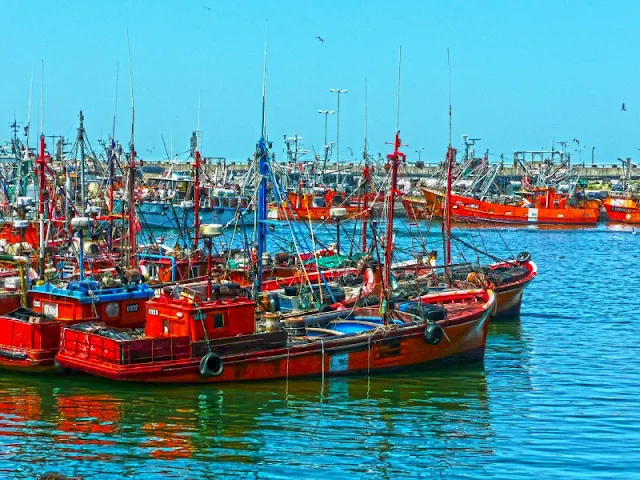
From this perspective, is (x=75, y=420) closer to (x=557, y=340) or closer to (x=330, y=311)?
(x=330, y=311)

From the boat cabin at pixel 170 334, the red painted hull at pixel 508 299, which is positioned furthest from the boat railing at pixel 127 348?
the red painted hull at pixel 508 299

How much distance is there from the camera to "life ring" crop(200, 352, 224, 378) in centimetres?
→ 2614

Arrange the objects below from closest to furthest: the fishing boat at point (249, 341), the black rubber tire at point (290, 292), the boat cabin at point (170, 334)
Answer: the boat cabin at point (170, 334)
the fishing boat at point (249, 341)
the black rubber tire at point (290, 292)

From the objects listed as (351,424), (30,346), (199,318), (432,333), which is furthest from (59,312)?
(432,333)

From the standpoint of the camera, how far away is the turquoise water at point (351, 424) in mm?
20812

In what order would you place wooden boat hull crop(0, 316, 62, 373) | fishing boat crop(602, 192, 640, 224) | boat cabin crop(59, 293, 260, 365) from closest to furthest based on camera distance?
boat cabin crop(59, 293, 260, 365)
wooden boat hull crop(0, 316, 62, 373)
fishing boat crop(602, 192, 640, 224)

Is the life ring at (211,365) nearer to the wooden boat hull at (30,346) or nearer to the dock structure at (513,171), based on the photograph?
the wooden boat hull at (30,346)

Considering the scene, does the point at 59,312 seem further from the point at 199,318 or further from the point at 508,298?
the point at 508,298

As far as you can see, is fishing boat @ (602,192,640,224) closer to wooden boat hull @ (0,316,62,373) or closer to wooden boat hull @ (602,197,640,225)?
wooden boat hull @ (602,197,640,225)

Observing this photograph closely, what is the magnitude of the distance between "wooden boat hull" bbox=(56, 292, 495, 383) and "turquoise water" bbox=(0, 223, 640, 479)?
33 cm

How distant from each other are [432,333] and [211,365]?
6.35 meters

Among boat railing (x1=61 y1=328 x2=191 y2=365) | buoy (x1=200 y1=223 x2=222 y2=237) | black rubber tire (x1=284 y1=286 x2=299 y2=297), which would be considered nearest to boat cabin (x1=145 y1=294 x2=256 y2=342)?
boat railing (x1=61 y1=328 x2=191 y2=365)

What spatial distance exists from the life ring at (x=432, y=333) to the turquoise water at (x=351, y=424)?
3.30 ft

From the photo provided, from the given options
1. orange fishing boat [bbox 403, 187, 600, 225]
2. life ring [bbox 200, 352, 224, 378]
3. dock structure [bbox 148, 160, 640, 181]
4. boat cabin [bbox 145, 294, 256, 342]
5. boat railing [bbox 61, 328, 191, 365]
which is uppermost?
dock structure [bbox 148, 160, 640, 181]
